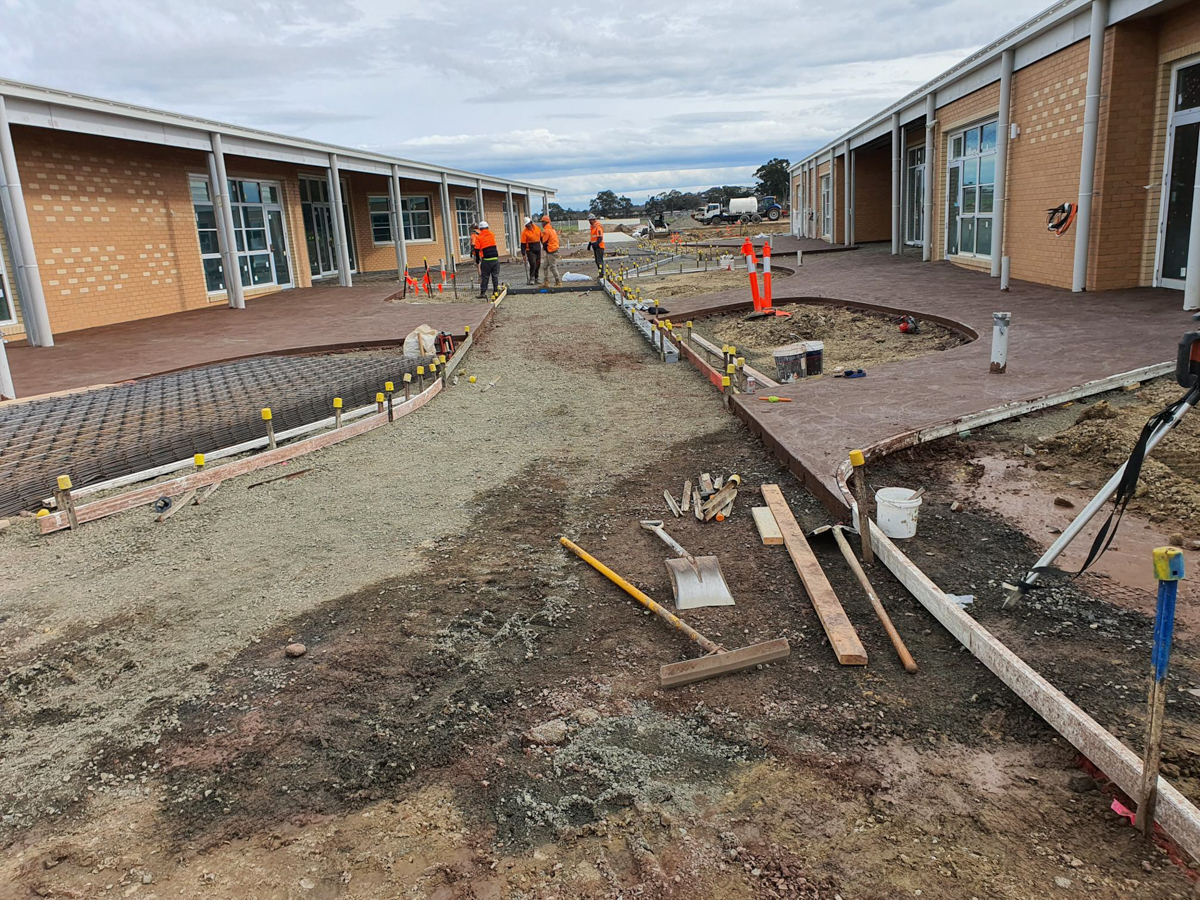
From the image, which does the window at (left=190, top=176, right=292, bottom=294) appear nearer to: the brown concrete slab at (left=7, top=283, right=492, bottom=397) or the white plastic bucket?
the brown concrete slab at (left=7, top=283, right=492, bottom=397)

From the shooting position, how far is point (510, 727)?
3.21 meters

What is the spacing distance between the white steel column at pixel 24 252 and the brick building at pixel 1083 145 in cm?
1475

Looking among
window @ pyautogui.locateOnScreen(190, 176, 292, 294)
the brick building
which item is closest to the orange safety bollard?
the brick building

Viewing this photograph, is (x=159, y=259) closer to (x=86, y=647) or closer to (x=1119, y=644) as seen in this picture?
(x=86, y=647)

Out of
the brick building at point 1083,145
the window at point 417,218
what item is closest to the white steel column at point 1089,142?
the brick building at point 1083,145

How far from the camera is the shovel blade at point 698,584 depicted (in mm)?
4168

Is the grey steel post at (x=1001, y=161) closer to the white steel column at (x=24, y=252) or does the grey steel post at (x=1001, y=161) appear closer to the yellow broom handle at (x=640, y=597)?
the yellow broom handle at (x=640, y=597)

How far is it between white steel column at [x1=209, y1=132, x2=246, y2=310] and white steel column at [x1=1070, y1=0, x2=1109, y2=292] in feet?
51.3

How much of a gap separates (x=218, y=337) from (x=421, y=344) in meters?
4.60

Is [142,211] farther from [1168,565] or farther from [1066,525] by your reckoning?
[1168,565]

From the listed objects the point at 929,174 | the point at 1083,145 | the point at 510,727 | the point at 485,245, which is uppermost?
the point at 929,174

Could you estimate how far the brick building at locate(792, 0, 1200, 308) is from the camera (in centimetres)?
1123

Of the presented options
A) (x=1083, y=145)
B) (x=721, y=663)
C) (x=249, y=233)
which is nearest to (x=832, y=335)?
(x=1083, y=145)

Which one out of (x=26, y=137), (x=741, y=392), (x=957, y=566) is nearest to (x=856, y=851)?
(x=957, y=566)
